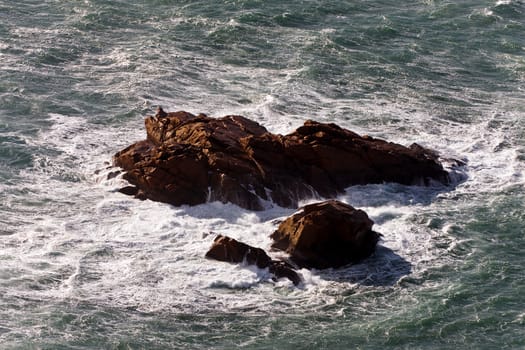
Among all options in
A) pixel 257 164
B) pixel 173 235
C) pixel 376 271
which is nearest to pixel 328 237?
pixel 376 271

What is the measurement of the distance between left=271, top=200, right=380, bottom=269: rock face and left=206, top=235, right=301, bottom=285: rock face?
0.87 meters

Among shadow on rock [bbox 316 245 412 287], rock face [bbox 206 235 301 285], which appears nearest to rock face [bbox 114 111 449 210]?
rock face [bbox 206 235 301 285]

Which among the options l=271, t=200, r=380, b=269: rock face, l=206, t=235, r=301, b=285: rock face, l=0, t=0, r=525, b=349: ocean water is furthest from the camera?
l=271, t=200, r=380, b=269: rock face

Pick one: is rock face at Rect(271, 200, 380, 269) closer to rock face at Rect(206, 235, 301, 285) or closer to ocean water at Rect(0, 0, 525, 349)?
ocean water at Rect(0, 0, 525, 349)

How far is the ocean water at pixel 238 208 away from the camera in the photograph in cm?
3691

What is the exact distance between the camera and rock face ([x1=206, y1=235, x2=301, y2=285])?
1547 inches

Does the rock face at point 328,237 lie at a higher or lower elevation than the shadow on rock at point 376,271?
higher

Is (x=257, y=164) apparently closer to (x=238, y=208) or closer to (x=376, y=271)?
(x=238, y=208)

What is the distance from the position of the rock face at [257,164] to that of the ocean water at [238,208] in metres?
0.73

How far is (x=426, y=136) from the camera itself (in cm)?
5178

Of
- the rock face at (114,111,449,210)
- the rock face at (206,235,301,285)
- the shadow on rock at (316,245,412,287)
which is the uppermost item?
the rock face at (114,111,449,210)

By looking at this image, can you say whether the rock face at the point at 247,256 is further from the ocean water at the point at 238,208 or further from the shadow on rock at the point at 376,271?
the shadow on rock at the point at 376,271

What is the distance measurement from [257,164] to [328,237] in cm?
616

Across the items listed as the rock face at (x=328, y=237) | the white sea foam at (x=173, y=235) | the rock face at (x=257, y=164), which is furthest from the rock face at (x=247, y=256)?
the rock face at (x=257, y=164)
